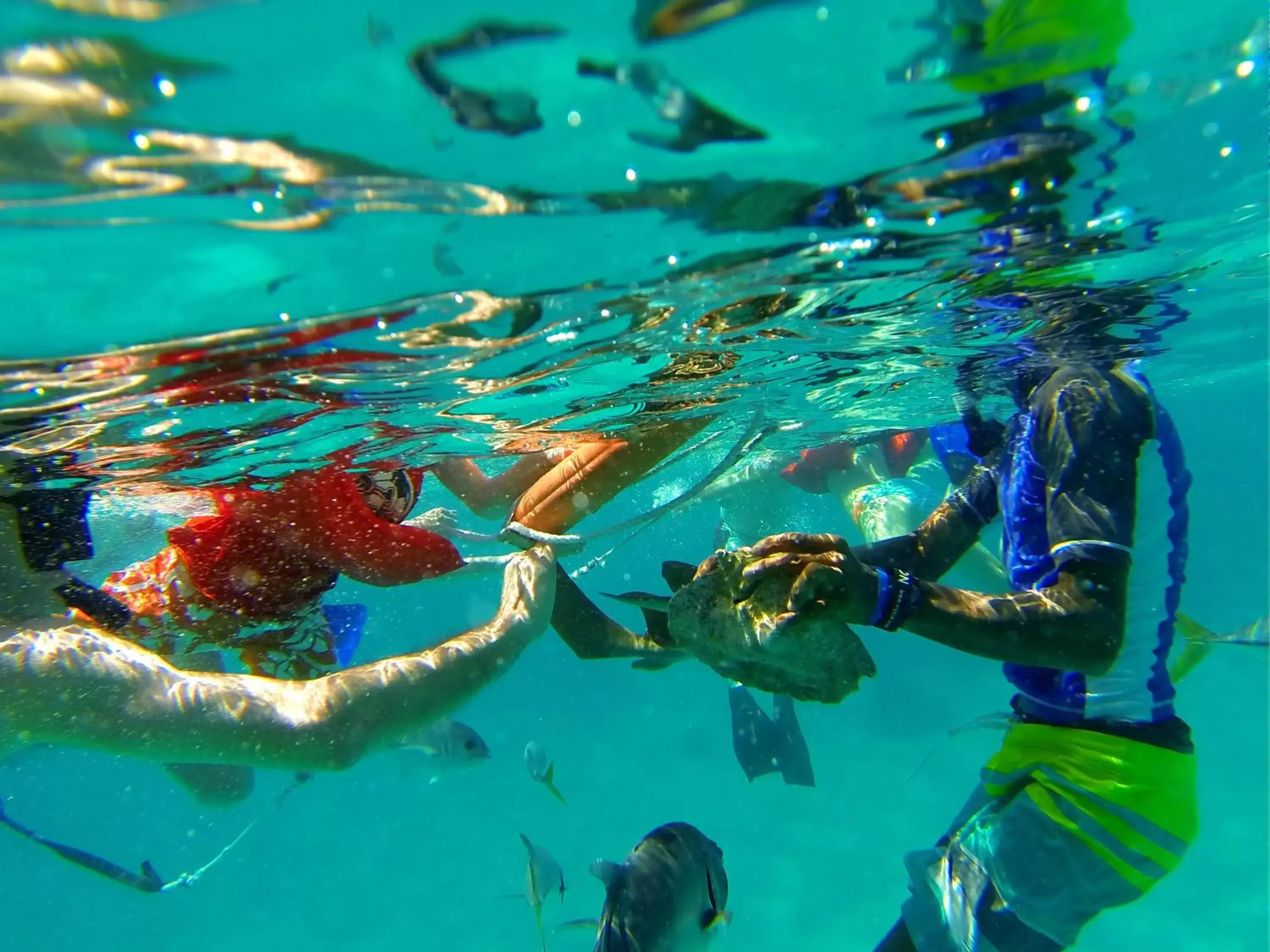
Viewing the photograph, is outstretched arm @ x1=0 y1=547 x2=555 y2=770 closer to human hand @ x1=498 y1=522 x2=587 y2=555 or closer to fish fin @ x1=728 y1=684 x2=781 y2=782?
human hand @ x1=498 y1=522 x2=587 y2=555

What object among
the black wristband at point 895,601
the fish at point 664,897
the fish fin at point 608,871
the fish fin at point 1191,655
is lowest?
the fish at point 664,897

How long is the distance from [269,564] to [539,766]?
4407 mm

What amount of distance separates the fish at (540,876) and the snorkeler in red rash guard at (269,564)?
319 centimetres

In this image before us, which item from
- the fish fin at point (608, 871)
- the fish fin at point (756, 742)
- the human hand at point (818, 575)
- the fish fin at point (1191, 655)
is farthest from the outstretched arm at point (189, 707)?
the fish fin at point (1191, 655)

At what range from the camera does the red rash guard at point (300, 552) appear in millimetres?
6340

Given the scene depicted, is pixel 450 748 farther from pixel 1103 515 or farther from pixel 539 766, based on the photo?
pixel 1103 515

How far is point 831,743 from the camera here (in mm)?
26281

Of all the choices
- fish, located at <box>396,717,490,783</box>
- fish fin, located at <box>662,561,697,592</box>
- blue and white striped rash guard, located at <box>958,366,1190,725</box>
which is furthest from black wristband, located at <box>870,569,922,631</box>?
fish, located at <box>396,717,490,783</box>

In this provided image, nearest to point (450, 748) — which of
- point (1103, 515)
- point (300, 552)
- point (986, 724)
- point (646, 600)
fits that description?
point (300, 552)

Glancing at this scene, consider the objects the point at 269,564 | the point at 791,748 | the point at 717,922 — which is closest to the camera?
the point at 717,922

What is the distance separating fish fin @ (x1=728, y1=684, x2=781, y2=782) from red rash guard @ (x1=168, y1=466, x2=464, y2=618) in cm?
363

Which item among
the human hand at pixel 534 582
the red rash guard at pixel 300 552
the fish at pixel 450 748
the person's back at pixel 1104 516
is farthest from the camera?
the fish at pixel 450 748

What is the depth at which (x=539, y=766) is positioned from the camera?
8836mm

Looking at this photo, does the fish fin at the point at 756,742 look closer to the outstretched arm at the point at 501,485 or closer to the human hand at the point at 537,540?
the human hand at the point at 537,540
